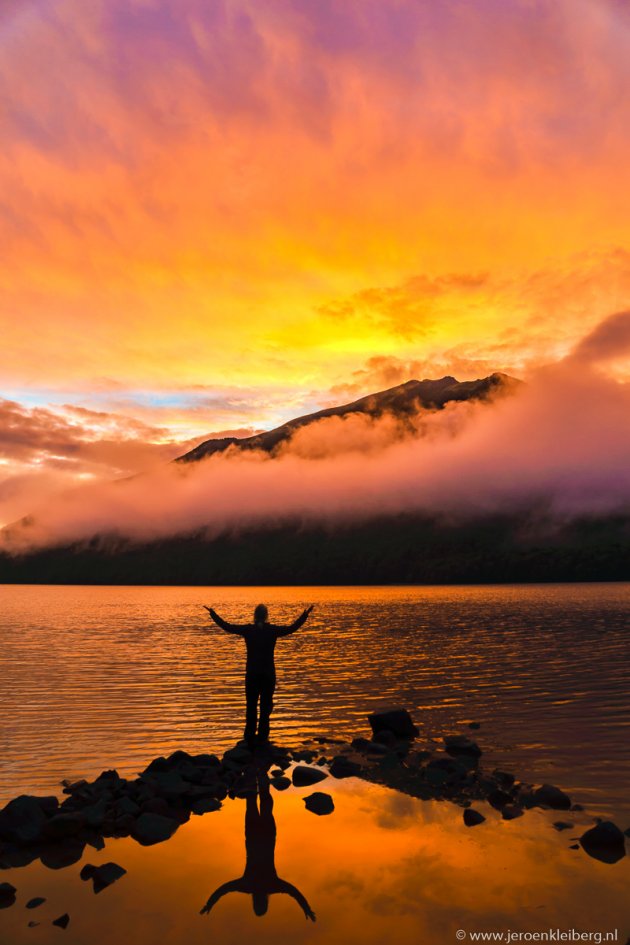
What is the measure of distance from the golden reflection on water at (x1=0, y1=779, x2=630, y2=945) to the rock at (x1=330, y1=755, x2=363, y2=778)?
150 inches

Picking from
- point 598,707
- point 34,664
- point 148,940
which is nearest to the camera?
point 148,940

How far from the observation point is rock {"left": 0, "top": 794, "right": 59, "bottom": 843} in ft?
45.0

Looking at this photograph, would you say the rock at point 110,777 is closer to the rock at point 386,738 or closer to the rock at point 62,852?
the rock at point 62,852

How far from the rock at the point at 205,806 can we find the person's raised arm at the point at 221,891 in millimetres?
4333

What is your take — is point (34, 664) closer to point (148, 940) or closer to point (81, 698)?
point (81, 698)

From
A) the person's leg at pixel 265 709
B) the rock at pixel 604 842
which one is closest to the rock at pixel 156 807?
the person's leg at pixel 265 709

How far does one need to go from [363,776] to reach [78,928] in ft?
34.3

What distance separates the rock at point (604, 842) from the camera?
12.8 metres

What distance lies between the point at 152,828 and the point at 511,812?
26.8 ft

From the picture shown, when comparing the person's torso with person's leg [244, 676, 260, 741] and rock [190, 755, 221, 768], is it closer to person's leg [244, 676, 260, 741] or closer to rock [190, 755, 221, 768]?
person's leg [244, 676, 260, 741]

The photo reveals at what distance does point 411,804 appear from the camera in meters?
16.5

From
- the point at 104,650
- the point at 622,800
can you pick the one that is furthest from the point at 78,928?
the point at 104,650

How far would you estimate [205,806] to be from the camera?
641 inches

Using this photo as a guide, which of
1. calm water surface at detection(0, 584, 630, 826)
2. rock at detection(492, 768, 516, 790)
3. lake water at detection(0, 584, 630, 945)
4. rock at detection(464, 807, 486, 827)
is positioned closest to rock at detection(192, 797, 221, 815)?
lake water at detection(0, 584, 630, 945)
